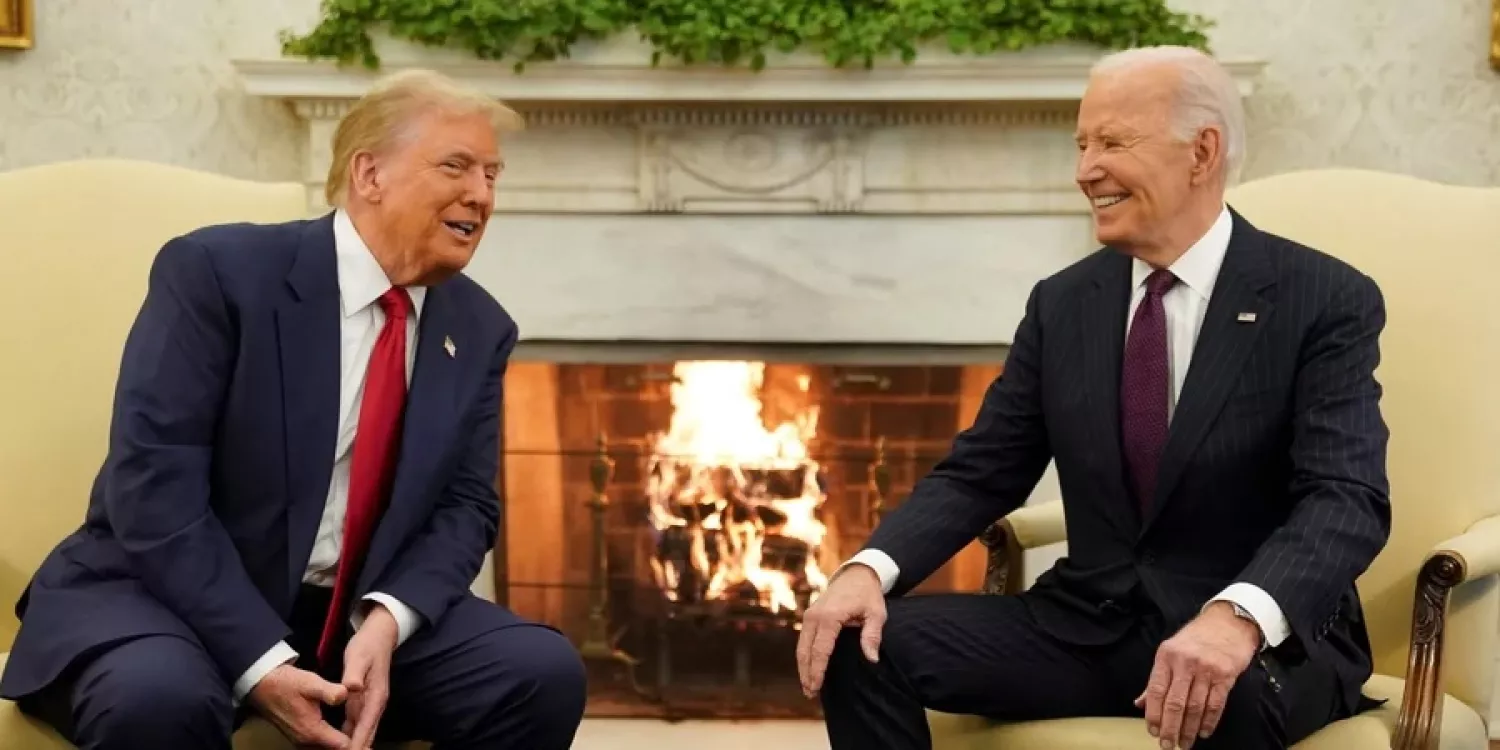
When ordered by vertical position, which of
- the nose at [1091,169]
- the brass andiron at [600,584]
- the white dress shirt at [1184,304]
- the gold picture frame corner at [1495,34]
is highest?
the gold picture frame corner at [1495,34]

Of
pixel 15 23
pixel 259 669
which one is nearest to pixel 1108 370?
pixel 259 669

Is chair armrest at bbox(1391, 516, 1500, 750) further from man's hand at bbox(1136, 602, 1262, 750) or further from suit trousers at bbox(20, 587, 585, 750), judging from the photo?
suit trousers at bbox(20, 587, 585, 750)

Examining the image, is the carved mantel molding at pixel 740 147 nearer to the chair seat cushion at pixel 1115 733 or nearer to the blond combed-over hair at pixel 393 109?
the blond combed-over hair at pixel 393 109

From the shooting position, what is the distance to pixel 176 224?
2.36m

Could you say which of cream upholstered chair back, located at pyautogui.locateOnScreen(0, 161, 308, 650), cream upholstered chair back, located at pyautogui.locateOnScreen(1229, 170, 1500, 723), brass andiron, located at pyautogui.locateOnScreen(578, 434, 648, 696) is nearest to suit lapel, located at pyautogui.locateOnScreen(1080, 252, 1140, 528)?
cream upholstered chair back, located at pyautogui.locateOnScreen(1229, 170, 1500, 723)

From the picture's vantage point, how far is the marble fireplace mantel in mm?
3088

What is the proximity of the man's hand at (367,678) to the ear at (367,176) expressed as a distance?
21.2 inches

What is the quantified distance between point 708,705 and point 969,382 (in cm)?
96

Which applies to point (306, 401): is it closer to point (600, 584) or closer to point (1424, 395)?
point (1424, 395)

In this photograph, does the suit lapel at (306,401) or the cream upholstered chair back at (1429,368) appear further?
the cream upholstered chair back at (1429,368)

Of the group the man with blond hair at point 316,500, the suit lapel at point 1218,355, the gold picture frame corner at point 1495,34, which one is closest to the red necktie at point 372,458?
the man with blond hair at point 316,500

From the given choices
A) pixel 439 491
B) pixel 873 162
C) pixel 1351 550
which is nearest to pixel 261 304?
pixel 439 491

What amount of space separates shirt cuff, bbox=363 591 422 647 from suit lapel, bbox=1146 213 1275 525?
3.01ft

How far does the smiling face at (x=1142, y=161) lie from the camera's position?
191 centimetres
